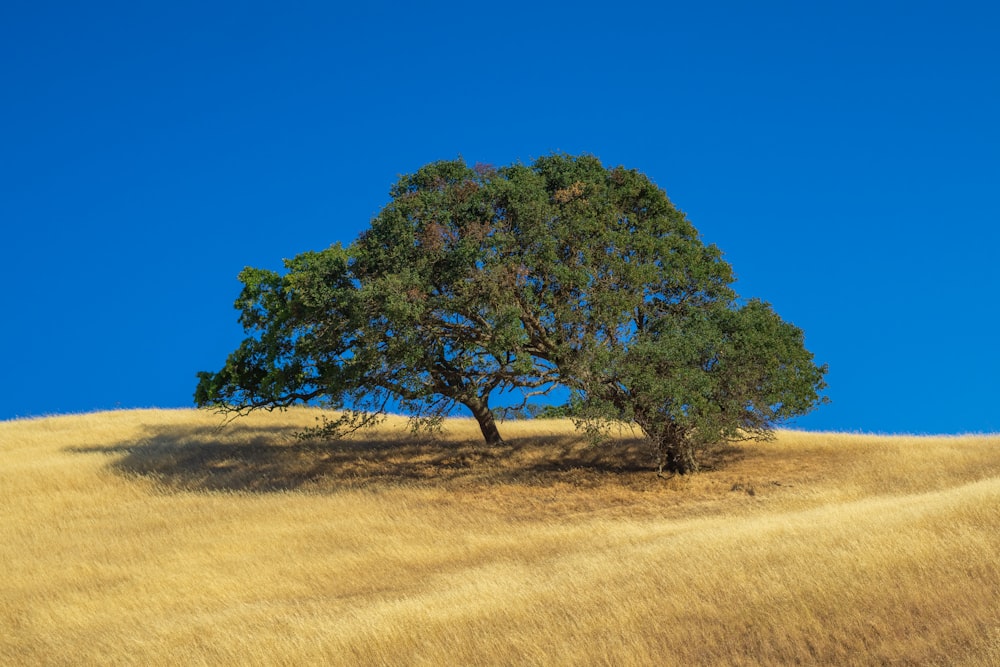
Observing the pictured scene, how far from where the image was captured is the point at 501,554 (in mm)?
20312

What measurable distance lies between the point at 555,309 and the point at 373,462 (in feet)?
33.4

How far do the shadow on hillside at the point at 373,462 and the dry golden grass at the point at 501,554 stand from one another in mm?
141

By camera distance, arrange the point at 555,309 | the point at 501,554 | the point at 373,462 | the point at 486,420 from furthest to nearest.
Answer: the point at 486,420, the point at 373,462, the point at 555,309, the point at 501,554

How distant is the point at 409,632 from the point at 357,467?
18601 millimetres

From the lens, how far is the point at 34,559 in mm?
22891

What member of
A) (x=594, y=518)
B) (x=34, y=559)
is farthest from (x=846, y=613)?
(x=34, y=559)

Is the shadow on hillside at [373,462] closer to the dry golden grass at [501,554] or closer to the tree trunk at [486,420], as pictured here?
the dry golden grass at [501,554]

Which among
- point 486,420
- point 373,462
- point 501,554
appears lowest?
point 501,554

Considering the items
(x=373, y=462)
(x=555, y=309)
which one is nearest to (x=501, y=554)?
(x=555, y=309)

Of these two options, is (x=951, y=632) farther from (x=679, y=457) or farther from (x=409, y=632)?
(x=679, y=457)

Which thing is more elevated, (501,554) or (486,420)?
(486,420)

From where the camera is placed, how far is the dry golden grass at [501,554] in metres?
13.3

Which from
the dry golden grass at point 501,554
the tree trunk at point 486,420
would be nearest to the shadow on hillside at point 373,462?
the dry golden grass at point 501,554

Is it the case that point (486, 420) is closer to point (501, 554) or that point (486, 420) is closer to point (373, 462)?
point (373, 462)
